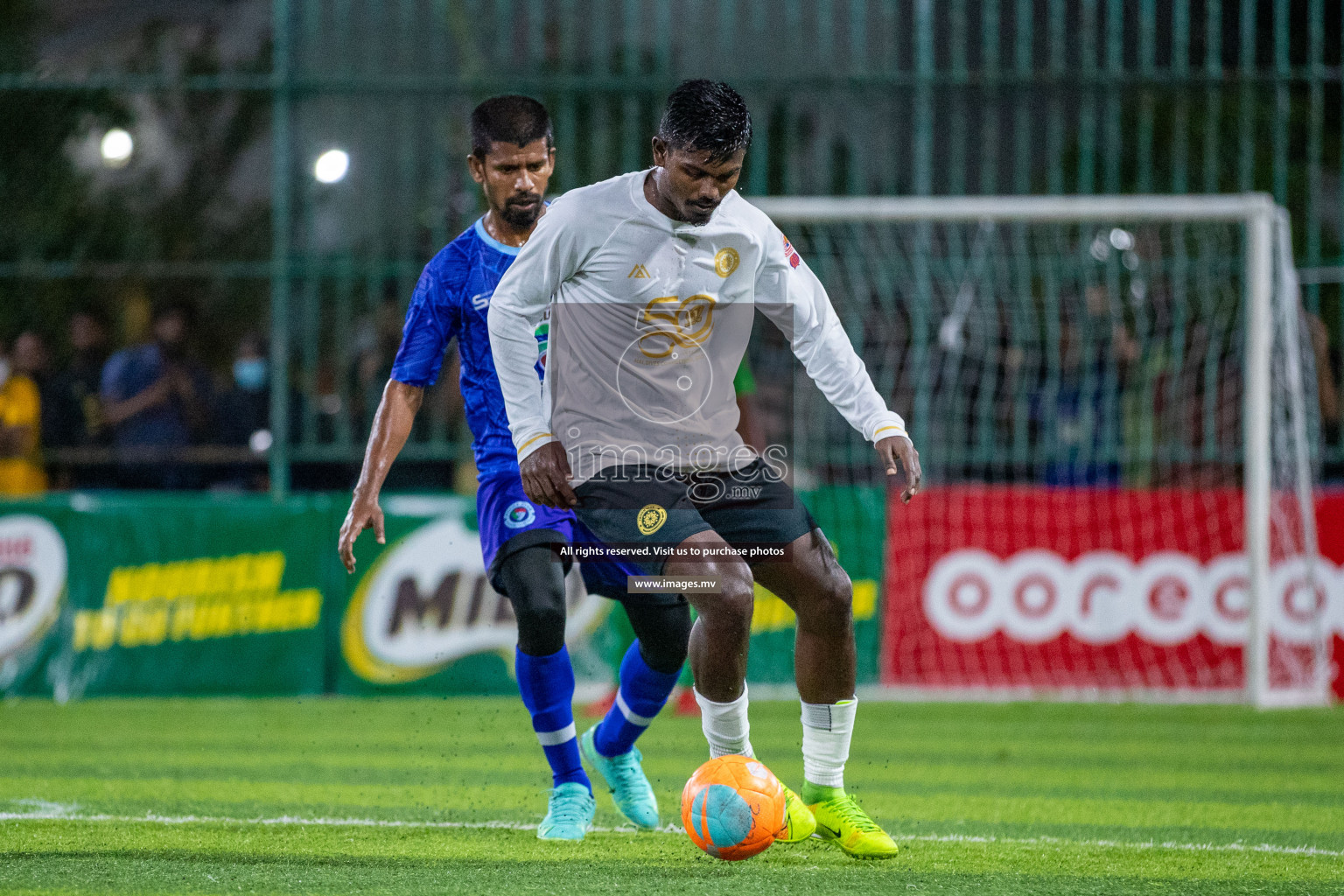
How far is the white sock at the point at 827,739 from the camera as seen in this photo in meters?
4.91

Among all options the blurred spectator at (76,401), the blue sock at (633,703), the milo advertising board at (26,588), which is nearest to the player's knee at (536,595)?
the blue sock at (633,703)

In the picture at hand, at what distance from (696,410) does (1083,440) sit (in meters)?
6.76

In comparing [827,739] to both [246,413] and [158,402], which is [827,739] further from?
[158,402]

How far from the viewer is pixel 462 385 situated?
5695 millimetres

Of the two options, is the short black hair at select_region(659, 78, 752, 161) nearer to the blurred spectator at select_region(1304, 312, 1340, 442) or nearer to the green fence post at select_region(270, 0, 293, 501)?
the green fence post at select_region(270, 0, 293, 501)

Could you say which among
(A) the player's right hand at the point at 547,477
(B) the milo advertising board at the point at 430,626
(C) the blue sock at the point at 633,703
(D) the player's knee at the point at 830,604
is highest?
(A) the player's right hand at the point at 547,477

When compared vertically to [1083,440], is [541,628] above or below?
above

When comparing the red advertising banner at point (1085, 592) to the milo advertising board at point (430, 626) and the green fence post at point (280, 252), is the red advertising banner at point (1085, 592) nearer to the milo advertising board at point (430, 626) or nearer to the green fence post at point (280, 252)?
the milo advertising board at point (430, 626)

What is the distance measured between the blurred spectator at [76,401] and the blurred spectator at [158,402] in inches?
4.2

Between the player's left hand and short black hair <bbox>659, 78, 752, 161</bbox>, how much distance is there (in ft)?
2.98

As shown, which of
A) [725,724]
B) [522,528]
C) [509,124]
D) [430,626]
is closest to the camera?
[725,724]

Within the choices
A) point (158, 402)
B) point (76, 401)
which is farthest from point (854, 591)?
point (76, 401)

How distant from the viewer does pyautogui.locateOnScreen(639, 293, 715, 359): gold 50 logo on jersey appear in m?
4.91

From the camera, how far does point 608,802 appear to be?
6363mm
